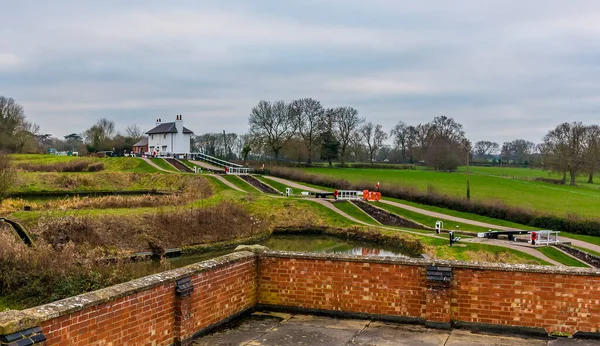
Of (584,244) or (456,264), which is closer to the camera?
(456,264)

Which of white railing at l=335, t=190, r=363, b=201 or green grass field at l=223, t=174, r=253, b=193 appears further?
green grass field at l=223, t=174, r=253, b=193

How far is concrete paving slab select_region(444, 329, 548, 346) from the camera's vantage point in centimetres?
729

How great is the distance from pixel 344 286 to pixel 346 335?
1.02 metres

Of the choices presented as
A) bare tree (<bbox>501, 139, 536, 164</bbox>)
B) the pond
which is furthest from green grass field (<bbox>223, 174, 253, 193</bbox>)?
bare tree (<bbox>501, 139, 536, 164</bbox>)

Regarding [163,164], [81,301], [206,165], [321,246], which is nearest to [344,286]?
[81,301]

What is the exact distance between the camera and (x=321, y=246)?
1210 inches

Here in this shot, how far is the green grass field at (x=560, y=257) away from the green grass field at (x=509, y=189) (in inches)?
442

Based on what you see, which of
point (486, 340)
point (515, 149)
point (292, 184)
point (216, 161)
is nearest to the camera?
point (486, 340)

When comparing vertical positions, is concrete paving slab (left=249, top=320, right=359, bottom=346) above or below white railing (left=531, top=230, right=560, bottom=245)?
above

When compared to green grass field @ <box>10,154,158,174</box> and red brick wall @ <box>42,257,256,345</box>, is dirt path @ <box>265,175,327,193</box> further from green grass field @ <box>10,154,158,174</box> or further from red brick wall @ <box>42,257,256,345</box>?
red brick wall @ <box>42,257,256,345</box>

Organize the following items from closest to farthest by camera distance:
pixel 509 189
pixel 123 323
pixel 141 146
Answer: pixel 123 323
pixel 509 189
pixel 141 146

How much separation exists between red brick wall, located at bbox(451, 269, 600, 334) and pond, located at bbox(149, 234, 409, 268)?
19034mm

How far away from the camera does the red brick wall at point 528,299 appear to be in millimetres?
7492

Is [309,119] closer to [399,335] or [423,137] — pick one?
[423,137]
